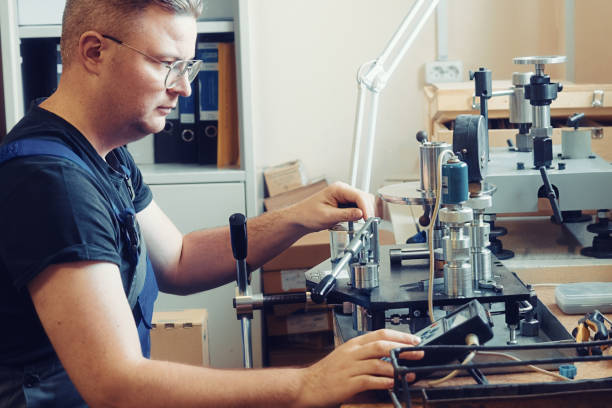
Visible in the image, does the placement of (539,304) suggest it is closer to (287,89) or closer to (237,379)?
(237,379)

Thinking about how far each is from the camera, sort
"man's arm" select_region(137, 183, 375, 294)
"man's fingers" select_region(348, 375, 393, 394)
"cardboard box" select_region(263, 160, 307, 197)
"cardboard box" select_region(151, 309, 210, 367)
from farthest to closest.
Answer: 1. "cardboard box" select_region(263, 160, 307, 197)
2. "cardboard box" select_region(151, 309, 210, 367)
3. "man's arm" select_region(137, 183, 375, 294)
4. "man's fingers" select_region(348, 375, 393, 394)

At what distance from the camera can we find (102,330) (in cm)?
108

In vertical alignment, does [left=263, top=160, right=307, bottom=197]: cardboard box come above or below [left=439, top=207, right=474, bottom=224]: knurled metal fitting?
below

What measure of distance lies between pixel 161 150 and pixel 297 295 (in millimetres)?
1700

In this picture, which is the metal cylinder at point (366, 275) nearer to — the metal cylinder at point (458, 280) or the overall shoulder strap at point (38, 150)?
the metal cylinder at point (458, 280)

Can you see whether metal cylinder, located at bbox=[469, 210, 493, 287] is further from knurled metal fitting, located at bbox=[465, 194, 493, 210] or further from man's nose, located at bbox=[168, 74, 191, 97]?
man's nose, located at bbox=[168, 74, 191, 97]

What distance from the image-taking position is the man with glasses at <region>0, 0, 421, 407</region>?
1072 millimetres

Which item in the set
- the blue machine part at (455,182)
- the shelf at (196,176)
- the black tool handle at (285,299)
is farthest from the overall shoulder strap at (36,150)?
the shelf at (196,176)

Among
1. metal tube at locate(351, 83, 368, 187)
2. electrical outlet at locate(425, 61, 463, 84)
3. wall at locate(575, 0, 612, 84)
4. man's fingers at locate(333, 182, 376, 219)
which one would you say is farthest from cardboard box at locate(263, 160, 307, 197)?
man's fingers at locate(333, 182, 376, 219)

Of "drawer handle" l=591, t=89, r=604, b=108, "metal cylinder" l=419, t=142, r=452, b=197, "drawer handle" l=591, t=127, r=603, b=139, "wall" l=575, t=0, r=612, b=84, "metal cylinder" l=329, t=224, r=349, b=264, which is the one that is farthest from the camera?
"wall" l=575, t=0, r=612, b=84

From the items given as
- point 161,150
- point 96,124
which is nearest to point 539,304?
point 96,124

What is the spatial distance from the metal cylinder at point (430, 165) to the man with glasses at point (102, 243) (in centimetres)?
17

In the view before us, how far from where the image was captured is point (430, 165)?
1.29 meters

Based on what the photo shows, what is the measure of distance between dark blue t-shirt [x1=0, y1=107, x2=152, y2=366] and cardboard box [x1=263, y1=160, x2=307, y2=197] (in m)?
1.67
